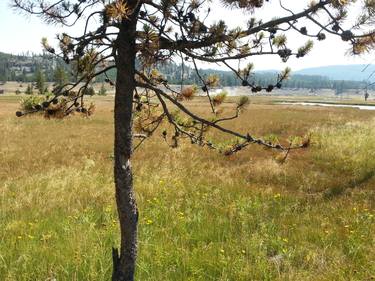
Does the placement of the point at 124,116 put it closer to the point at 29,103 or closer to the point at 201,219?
the point at 29,103

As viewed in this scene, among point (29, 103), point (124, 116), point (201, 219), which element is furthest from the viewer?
point (201, 219)

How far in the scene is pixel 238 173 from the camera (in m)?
13.5

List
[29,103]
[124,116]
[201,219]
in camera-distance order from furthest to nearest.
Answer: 1. [201,219]
2. [29,103]
3. [124,116]

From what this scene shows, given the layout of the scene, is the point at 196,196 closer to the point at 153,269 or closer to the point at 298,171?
the point at 153,269

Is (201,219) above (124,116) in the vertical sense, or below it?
below

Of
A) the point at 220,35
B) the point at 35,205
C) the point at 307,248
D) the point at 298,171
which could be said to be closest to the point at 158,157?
the point at 298,171

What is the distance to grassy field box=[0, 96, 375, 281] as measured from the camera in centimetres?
543

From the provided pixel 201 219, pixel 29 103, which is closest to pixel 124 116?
pixel 29 103

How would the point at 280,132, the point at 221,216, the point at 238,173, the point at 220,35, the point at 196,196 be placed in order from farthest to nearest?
the point at 280,132 < the point at 238,173 < the point at 196,196 < the point at 221,216 < the point at 220,35

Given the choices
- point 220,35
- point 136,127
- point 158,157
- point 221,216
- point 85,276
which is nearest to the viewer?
point 220,35

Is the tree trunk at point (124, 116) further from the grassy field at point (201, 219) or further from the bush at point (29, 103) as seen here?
the grassy field at point (201, 219)

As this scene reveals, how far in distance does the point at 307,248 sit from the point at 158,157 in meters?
10.4

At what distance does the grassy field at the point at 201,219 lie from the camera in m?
5.43

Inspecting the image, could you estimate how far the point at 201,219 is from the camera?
7.53 m
